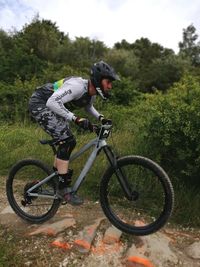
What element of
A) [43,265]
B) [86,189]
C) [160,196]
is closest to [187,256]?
[160,196]

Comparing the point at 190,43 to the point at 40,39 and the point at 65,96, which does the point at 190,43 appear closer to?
the point at 40,39

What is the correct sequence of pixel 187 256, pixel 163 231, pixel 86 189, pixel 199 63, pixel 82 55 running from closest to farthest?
pixel 187 256 → pixel 163 231 → pixel 86 189 → pixel 82 55 → pixel 199 63

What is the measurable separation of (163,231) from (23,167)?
6.52 feet

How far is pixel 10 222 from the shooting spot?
16.5 ft

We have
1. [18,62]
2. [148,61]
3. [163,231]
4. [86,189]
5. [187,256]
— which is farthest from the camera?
[148,61]

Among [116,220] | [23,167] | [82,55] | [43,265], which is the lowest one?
[43,265]

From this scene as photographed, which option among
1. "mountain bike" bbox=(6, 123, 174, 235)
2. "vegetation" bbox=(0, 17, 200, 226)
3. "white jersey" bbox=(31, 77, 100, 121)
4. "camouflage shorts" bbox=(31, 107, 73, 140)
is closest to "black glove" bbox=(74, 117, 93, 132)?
"white jersey" bbox=(31, 77, 100, 121)

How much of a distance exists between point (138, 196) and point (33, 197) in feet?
4.59

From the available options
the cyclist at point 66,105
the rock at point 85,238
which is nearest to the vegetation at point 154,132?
the rock at point 85,238

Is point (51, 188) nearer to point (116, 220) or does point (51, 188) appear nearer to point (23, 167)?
point (23, 167)

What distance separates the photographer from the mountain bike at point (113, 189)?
436 centimetres

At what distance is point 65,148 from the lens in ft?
15.3

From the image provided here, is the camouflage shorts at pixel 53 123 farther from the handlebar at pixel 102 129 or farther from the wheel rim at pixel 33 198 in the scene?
the wheel rim at pixel 33 198

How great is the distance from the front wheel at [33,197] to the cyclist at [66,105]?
0.23 meters
